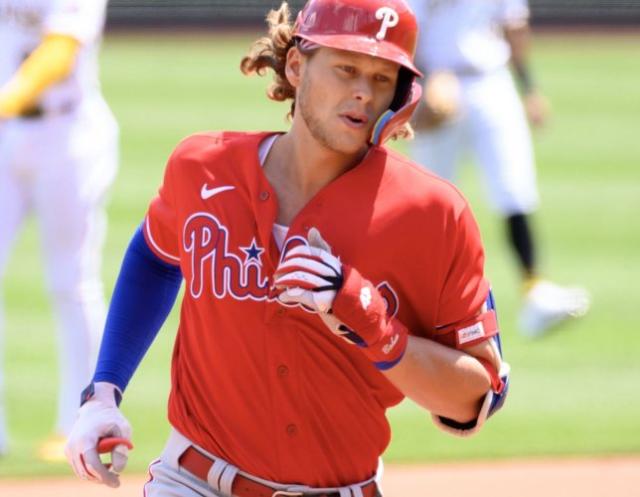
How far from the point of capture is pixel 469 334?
10.3 feet

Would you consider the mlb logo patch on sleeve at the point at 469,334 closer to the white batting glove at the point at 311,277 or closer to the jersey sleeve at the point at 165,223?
the white batting glove at the point at 311,277

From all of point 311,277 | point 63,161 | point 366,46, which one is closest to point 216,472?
point 311,277

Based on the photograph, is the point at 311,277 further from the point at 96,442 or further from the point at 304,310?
the point at 96,442

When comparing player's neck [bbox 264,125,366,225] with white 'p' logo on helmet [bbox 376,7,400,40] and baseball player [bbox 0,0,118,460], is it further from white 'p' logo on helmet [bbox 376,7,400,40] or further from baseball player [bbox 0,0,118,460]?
baseball player [bbox 0,0,118,460]

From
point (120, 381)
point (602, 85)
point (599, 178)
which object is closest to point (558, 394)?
point (120, 381)

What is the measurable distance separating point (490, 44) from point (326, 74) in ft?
15.4

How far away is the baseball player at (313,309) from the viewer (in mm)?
3141

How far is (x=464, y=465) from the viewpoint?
245 inches

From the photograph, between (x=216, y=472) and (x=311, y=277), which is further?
(x=216, y=472)

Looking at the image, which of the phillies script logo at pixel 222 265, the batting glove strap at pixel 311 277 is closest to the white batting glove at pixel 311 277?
the batting glove strap at pixel 311 277

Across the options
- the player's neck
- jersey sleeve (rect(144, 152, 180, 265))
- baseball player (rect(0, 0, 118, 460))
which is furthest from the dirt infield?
the player's neck

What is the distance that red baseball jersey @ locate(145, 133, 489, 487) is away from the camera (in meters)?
3.15

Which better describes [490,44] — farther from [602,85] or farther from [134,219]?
[602,85]

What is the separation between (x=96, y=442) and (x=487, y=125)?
184 inches
